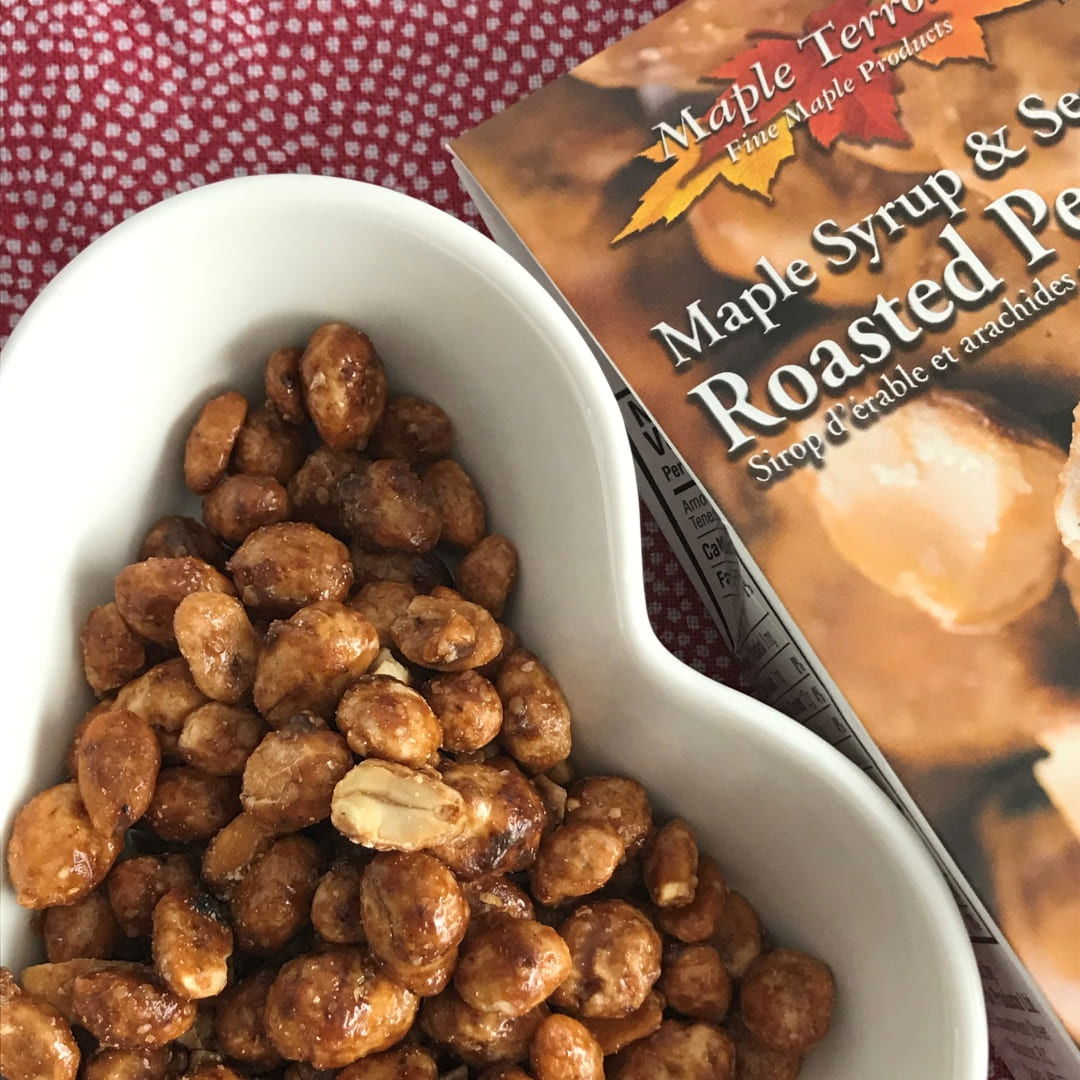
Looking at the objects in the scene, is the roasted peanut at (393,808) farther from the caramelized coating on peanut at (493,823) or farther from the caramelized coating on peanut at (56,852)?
the caramelized coating on peanut at (56,852)

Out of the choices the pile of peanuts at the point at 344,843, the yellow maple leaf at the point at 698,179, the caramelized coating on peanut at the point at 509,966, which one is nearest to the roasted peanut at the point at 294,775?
the pile of peanuts at the point at 344,843

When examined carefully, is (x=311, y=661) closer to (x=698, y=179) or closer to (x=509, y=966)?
(x=509, y=966)

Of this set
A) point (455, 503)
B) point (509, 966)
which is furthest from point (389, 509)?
point (509, 966)

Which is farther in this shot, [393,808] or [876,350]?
[876,350]

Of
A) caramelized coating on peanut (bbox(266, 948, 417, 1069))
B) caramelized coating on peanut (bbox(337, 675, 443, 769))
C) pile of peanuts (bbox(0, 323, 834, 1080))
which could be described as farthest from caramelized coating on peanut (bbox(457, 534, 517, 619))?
caramelized coating on peanut (bbox(266, 948, 417, 1069))

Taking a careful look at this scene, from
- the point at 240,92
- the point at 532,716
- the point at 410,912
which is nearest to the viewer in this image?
the point at 410,912

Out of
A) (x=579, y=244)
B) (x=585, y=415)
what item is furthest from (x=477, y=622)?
(x=579, y=244)

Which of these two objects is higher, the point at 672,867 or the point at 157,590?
the point at 157,590
